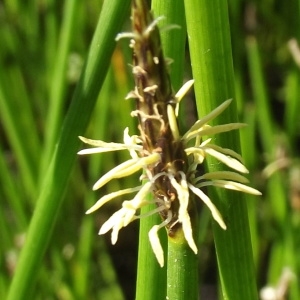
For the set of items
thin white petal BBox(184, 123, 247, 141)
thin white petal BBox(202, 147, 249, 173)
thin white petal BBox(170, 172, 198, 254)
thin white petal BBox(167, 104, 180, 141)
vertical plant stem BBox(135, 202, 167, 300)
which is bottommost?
vertical plant stem BBox(135, 202, 167, 300)

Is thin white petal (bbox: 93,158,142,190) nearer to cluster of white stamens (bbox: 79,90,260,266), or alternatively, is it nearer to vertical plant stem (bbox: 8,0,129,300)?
cluster of white stamens (bbox: 79,90,260,266)

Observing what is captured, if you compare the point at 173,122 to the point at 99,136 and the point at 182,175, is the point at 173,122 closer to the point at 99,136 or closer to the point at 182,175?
the point at 182,175

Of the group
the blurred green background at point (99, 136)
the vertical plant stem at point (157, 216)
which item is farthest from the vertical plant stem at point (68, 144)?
the blurred green background at point (99, 136)

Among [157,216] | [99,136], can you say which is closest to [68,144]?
[157,216]

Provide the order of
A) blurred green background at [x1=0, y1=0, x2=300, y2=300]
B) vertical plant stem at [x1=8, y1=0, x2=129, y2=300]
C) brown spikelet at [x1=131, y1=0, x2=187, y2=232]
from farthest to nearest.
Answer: blurred green background at [x1=0, y1=0, x2=300, y2=300] < vertical plant stem at [x1=8, y1=0, x2=129, y2=300] < brown spikelet at [x1=131, y1=0, x2=187, y2=232]

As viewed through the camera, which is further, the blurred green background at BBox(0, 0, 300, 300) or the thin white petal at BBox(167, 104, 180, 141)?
the blurred green background at BBox(0, 0, 300, 300)

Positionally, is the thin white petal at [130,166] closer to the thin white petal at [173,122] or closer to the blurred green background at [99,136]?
the thin white petal at [173,122]

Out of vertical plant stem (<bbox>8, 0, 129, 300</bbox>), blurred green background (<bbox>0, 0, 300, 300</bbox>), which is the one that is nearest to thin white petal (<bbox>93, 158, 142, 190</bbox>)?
vertical plant stem (<bbox>8, 0, 129, 300</bbox>)
